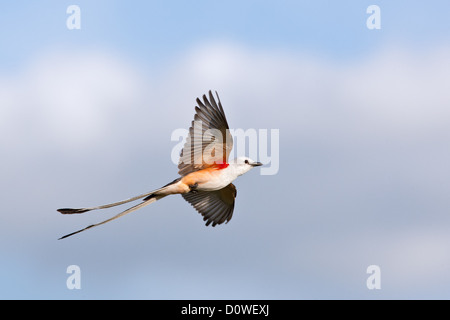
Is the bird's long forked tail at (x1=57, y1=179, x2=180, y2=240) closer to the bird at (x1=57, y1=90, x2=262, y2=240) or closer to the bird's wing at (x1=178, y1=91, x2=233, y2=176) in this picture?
the bird at (x1=57, y1=90, x2=262, y2=240)

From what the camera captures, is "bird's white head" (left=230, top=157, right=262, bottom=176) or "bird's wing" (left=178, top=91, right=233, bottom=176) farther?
"bird's white head" (left=230, top=157, right=262, bottom=176)

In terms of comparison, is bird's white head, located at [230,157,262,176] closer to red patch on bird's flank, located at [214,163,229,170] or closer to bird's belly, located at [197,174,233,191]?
red patch on bird's flank, located at [214,163,229,170]

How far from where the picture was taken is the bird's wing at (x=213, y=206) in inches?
474

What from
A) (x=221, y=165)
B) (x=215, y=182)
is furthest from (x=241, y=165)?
(x=215, y=182)

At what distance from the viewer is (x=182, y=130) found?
34.2ft

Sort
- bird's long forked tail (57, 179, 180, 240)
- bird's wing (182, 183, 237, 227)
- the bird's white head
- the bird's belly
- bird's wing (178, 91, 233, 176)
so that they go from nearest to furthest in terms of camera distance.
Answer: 1. bird's long forked tail (57, 179, 180, 240)
2. bird's wing (178, 91, 233, 176)
3. the bird's belly
4. the bird's white head
5. bird's wing (182, 183, 237, 227)

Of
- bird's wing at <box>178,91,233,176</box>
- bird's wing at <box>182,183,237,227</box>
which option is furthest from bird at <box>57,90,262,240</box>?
bird's wing at <box>182,183,237,227</box>

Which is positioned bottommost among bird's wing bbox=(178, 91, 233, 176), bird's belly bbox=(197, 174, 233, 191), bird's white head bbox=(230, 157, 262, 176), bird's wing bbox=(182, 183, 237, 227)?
bird's wing bbox=(182, 183, 237, 227)

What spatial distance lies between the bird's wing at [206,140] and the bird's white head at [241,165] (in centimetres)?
17

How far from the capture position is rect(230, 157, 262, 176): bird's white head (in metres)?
10.7

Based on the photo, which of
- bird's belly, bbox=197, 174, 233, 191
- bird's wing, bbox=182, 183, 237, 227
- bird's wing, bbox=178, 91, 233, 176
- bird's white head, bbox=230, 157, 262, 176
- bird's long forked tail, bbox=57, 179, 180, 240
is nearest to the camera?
bird's long forked tail, bbox=57, 179, 180, 240

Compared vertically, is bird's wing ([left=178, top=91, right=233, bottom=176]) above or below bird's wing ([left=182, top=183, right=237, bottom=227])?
above

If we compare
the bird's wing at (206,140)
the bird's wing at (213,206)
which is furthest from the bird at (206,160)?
the bird's wing at (213,206)

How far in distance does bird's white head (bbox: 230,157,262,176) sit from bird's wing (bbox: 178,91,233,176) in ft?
0.57
